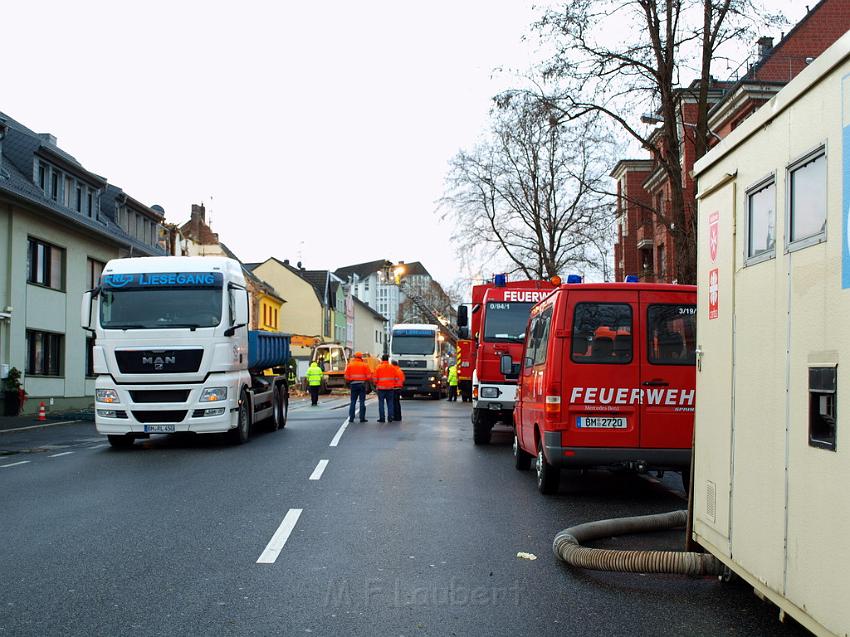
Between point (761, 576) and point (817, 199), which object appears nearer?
point (817, 199)

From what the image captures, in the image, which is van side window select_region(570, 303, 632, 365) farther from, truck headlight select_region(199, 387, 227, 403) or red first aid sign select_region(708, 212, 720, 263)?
truck headlight select_region(199, 387, 227, 403)

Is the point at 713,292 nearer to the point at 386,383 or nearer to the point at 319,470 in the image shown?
the point at 319,470

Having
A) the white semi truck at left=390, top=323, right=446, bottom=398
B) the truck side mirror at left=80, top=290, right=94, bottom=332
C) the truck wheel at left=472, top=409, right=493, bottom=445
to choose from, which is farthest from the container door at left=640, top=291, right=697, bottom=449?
the white semi truck at left=390, top=323, right=446, bottom=398

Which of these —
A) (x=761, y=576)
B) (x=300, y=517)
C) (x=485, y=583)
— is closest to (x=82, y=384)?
(x=300, y=517)

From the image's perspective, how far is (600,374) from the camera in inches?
389

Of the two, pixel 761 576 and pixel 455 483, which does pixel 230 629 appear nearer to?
pixel 761 576

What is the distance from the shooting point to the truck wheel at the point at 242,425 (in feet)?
54.5

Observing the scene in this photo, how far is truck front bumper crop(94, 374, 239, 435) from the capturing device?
15.4 meters

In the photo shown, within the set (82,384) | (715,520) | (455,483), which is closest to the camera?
(715,520)

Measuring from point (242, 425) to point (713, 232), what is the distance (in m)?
12.3

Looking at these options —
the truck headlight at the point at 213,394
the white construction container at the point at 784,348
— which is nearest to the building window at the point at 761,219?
the white construction container at the point at 784,348

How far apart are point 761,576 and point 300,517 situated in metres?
4.96

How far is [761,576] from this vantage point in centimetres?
469

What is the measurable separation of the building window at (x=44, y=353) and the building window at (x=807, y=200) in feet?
91.8
